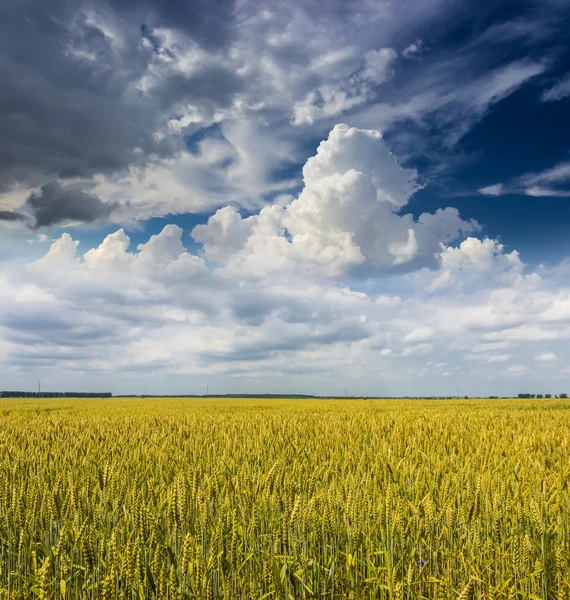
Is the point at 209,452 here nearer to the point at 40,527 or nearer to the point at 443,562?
the point at 40,527

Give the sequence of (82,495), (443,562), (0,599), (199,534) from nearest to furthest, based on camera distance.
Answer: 1. (0,599)
2. (443,562)
3. (199,534)
4. (82,495)

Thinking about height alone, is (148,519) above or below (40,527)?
above

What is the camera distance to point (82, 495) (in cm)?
390

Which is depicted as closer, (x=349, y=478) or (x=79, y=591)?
(x=79, y=591)

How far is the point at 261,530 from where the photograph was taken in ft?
10.7

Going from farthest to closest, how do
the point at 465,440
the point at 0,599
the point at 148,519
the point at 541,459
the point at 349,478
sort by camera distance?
1. the point at 465,440
2. the point at 541,459
3. the point at 349,478
4. the point at 148,519
5. the point at 0,599

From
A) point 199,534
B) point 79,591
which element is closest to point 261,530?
point 199,534

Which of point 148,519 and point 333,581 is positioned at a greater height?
point 148,519

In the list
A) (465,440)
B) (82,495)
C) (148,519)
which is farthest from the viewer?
(465,440)

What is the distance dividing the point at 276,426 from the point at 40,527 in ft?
19.5

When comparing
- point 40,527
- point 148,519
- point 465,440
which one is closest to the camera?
point 148,519

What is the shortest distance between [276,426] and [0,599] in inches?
275

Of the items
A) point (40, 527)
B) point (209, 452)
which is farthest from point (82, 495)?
point (209, 452)

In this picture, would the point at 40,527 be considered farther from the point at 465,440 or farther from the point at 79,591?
the point at 465,440
